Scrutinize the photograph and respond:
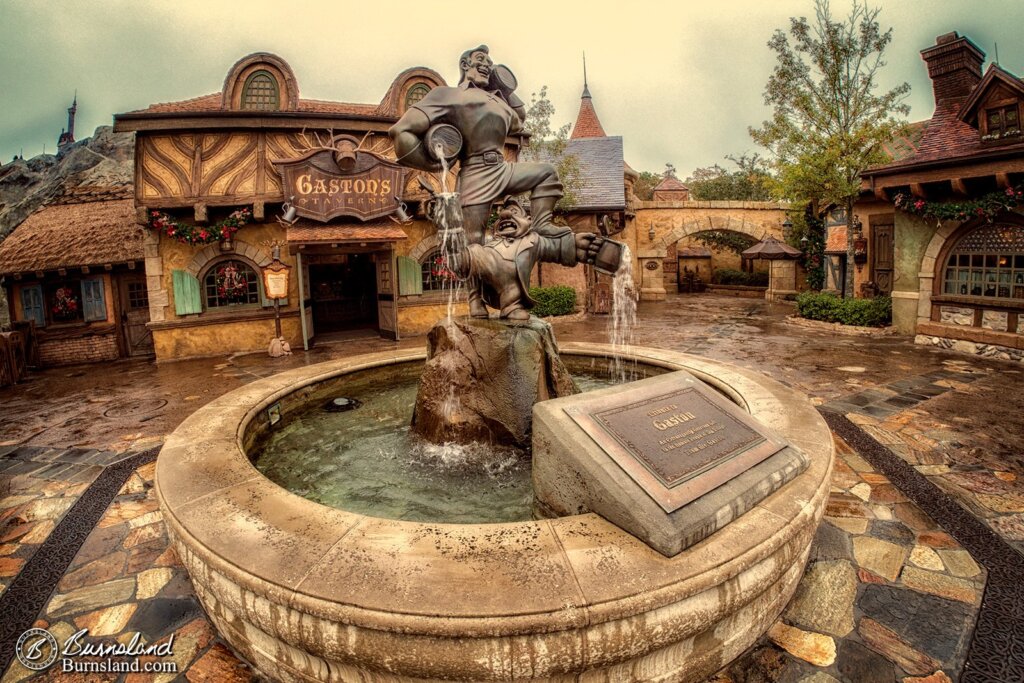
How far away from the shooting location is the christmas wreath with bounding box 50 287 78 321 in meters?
12.1

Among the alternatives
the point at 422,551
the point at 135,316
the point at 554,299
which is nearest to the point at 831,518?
the point at 422,551

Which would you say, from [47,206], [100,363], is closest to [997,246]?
[100,363]

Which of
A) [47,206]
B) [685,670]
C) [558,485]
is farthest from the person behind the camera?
[47,206]

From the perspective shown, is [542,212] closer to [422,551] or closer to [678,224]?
[422,551]

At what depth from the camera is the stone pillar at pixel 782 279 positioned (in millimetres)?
20969

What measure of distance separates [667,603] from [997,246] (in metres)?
11.9

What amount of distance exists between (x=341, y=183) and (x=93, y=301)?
6821mm

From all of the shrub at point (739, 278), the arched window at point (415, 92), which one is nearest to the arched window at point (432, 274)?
the arched window at point (415, 92)

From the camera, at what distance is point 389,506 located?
3719 millimetres

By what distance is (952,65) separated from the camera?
1202 centimetres

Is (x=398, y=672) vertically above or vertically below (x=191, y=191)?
below

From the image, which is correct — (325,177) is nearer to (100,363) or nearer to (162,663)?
(100,363)

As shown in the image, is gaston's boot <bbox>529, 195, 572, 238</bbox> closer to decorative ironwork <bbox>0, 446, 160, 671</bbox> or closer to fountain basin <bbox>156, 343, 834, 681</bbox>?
fountain basin <bbox>156, 343, 834, 681</bbox>

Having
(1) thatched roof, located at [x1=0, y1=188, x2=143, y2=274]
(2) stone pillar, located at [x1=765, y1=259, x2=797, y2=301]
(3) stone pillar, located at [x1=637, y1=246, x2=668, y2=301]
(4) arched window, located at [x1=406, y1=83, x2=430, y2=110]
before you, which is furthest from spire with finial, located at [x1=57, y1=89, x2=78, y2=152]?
(2) stone pillar, located at [x1=765, y1=259, x2=797, y2=301]
